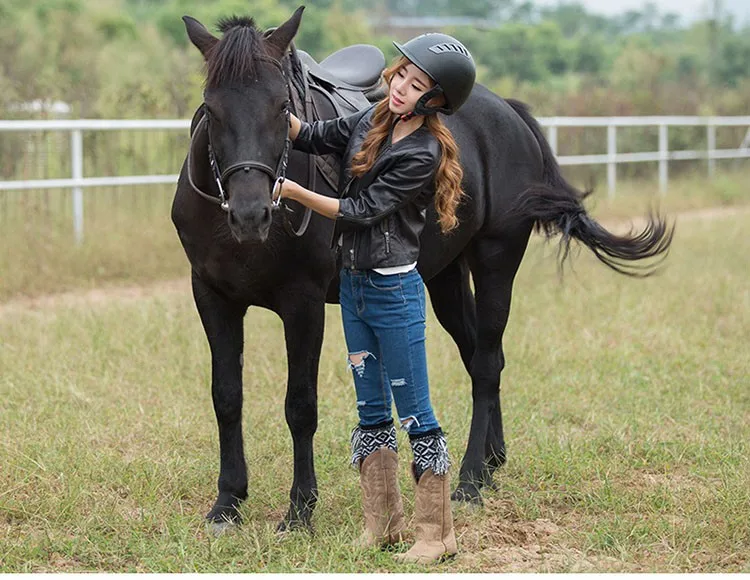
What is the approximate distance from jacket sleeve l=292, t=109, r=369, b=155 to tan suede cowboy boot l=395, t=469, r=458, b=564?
1167mm

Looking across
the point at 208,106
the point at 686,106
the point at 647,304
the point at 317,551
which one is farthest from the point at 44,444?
the point at 686,106

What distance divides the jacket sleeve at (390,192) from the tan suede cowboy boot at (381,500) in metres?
0.84

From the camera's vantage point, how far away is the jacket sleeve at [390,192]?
3430 mm

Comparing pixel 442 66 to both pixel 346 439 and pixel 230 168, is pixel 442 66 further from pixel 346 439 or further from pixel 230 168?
pixel 346 439

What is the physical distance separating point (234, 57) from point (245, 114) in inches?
7.1

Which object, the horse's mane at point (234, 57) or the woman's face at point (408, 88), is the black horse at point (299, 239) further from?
the woman's face at point (408, 88)

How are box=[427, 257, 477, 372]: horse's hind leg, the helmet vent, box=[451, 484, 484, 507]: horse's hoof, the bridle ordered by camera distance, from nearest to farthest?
the bridle, the helmet vent, box=[451, 484, 484, 507]: horse's hoof, box=[427, 257, 477, 372]: horse's hind leg

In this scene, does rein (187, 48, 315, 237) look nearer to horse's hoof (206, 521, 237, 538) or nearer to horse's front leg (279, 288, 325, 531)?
horse's front leg (279, 288, 325, 531)

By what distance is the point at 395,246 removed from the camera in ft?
11.6

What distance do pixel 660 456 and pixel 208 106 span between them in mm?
2715

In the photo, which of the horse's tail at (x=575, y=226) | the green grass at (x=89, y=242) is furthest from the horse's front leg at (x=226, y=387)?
the green grass at (x=89, y=242)

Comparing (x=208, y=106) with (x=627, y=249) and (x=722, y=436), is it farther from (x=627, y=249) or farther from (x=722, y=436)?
(x=722, y=436)

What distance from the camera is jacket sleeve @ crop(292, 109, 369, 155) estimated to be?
372cm

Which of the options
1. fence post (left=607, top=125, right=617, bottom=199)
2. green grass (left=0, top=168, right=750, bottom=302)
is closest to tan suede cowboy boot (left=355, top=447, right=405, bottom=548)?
green grass (left=0, top=168, right=750, bottom=302)
